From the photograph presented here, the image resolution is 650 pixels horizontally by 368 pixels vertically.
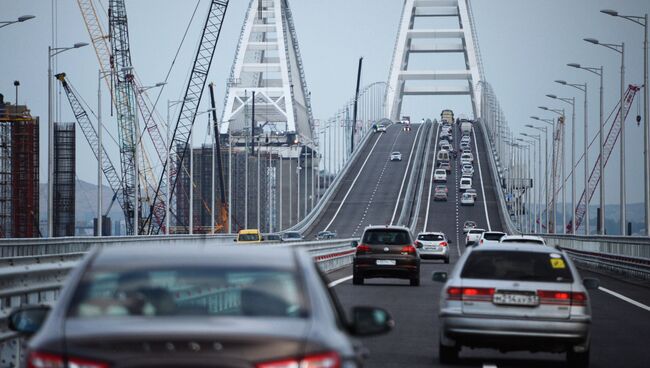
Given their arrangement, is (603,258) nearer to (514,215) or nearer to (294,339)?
(294,339)

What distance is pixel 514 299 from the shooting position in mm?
15773

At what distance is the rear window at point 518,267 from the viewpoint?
633 inches

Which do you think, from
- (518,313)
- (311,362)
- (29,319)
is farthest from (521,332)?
(311,362)

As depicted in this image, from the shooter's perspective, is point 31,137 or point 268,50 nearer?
point 31,137

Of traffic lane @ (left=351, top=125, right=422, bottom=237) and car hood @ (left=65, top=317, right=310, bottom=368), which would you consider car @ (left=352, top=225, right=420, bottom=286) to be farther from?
traffic lane @ (left=351, top=125, right=422, bottom=237)

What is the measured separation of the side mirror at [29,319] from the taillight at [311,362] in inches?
75.1

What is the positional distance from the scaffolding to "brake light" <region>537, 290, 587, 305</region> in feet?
358

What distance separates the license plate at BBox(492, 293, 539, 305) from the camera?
1575 cm

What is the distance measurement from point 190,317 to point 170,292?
489 mm

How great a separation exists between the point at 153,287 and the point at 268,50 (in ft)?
627

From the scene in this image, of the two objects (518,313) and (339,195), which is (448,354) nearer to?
(518,313)

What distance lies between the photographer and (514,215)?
482 feet

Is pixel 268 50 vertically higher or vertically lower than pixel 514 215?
higher

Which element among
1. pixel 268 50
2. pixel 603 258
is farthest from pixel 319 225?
pixel 268 50
